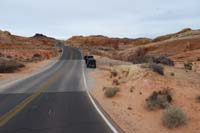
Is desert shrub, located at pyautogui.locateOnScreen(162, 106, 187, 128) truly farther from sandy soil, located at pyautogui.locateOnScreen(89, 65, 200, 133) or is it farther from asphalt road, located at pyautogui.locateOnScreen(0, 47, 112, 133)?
asphalt road, located at pyautogui.locateOnScreen(0, 47, 112, 133)

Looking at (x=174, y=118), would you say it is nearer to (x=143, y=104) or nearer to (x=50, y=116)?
(x=143, y=104)

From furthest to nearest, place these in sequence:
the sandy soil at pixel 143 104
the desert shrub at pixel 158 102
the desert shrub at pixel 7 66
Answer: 1. the desert shrub at pixel 7 66
2. the desert shrub at pixel 158 102
3. the sandy soil at pixel 143 104

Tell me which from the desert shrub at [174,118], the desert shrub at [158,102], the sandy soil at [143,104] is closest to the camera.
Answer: the desert shrub at [174,118]

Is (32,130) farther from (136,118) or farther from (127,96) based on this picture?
(127,96)

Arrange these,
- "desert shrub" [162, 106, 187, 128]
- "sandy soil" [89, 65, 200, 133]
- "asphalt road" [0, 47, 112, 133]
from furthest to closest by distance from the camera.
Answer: "sandy soil" [89, 65, 200, 133] < "desert shrub" [162, 106, 187, 128] < "asphalt road" [0, 47, 112, 133]

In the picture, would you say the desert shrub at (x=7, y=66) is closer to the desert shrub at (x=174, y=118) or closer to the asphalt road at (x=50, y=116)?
the asphalt road at (x=50, y=116)

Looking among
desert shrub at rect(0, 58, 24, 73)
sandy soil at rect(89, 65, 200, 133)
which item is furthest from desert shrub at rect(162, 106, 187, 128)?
desert shrub at rect(0, 58, 24, 73)

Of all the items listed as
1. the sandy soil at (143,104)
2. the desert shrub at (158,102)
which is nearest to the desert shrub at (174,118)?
the sandy soil at (143,104)

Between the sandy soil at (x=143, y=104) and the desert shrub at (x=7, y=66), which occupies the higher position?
the sandy soil at (x=143, y=104)

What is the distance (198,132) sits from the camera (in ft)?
37.6

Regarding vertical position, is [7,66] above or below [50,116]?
below

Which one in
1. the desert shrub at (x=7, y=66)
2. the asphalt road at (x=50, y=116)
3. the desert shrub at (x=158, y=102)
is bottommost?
the desert shrub at (x=7, y=66)

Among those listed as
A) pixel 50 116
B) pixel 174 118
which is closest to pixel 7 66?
pixel 50 116

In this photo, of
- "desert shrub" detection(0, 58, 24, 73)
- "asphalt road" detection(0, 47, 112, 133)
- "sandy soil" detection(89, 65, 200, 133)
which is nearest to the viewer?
"asphalt road" detection(0, 47, 112, 133)
